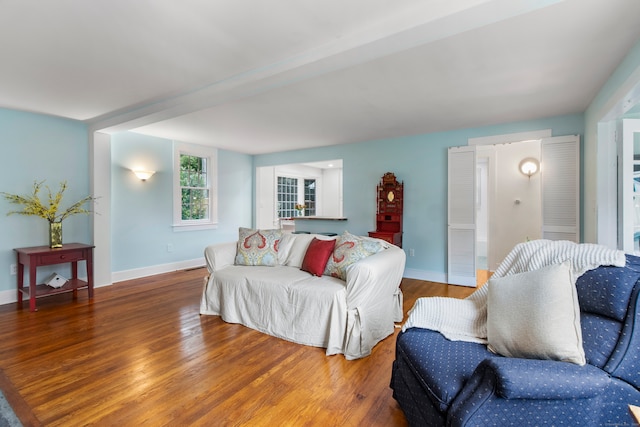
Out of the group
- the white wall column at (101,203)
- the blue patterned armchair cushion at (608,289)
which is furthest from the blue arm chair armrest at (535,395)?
the white wall column at (101,203)

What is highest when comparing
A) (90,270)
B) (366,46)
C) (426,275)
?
(366,46)

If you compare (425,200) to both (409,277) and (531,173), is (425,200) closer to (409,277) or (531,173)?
(409,277)

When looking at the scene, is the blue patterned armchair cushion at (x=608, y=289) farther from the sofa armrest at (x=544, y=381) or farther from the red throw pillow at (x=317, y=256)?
the red throw pillow at (x=317, y=256)

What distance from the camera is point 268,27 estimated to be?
1.95 meters

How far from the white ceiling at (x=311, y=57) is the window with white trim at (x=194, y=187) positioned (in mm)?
1637

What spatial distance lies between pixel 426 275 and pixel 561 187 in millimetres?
2081

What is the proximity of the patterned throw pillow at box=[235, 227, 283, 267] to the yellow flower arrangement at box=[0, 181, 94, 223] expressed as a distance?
7.86 ft

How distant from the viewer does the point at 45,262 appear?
137 inches

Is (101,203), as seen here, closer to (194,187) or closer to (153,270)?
(153,270)

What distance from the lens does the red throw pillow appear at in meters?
2.91

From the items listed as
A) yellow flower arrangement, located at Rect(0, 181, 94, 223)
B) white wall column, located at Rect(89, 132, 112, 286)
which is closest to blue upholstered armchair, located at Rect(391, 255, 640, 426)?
yellow flower arrangement, located at Rect(0, 181, 94, 223)

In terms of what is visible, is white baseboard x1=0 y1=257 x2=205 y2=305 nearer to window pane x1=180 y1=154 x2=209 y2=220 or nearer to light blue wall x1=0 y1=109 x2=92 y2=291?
light blue wall x1=0 y1=109 x2=92 y2=291

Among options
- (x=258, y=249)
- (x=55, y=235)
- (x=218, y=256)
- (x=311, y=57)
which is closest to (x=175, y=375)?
(x=218, y=256)

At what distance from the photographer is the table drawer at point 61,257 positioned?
11.4 feet
